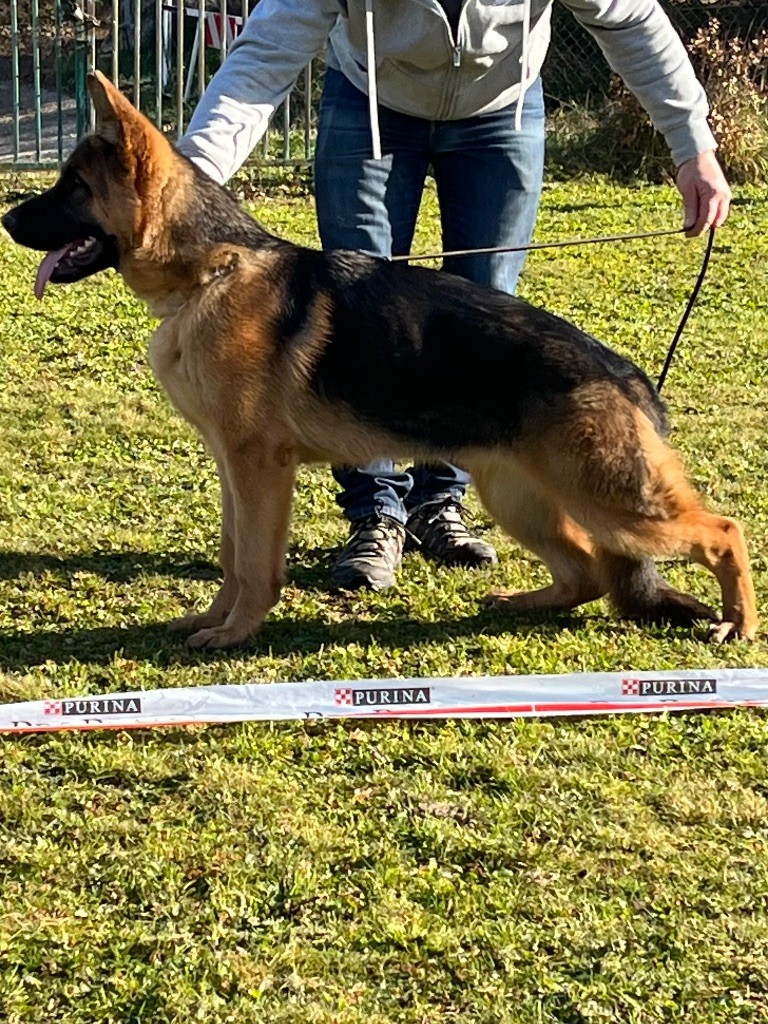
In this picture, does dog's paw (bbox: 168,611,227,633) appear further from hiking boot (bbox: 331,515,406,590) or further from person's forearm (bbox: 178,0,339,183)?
person's forearm (bbox: 178,0,339,183)

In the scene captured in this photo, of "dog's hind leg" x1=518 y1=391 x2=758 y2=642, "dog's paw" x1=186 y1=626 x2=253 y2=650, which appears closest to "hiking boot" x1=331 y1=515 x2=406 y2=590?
"dog's paw" x1=186 y1=626 x2=253 y2=650

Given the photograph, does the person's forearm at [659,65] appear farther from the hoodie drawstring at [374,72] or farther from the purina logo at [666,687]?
the purina logo at [666,687]

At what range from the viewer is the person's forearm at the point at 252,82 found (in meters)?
4.58

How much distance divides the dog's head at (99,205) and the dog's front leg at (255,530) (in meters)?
0.83

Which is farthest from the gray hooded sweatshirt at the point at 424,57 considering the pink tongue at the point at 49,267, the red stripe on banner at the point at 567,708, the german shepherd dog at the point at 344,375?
the red stripe on banner at the point at 567,708

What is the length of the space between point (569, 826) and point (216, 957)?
1050mm

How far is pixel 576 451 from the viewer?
4312 millimetres

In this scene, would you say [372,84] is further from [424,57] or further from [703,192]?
[703,192]

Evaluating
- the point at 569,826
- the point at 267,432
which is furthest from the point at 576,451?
the point at 569,826

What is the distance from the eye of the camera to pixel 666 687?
13.5 ft

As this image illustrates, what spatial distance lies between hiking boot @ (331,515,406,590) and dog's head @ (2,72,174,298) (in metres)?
1.50

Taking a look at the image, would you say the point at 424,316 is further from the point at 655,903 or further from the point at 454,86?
the point at 655,903

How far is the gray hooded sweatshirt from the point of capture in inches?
181

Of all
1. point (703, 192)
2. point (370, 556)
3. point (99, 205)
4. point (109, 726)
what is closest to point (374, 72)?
point (99, 205)
